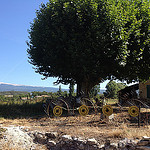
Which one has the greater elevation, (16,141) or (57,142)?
(57,142)

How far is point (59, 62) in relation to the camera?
59.1ft

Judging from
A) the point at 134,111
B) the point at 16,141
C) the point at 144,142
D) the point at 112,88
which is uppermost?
the point at 112,88

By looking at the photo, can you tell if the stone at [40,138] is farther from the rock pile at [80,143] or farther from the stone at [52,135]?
the stone at [52,135]

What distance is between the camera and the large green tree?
52.2 feet

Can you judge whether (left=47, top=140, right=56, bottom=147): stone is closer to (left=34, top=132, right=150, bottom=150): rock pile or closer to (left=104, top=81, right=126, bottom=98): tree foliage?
(left=34, top=132, right=150, bottom=150): rock pile

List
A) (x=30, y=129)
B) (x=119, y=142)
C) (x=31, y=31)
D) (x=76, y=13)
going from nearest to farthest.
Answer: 1. (x=119, y=142)
2. (x=30, y=129)
3. (x=76, y=13)
4. (x=31, y=31)

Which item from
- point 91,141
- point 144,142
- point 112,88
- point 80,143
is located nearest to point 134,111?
point 144,142

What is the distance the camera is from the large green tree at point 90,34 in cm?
1590

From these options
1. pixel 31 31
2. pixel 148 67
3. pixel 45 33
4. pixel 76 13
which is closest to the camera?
pixel 76 13

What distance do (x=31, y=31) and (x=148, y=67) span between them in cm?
1546

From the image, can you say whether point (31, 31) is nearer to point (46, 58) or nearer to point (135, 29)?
point (46, 58)

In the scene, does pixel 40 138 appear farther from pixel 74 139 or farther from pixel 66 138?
pixel 74 139

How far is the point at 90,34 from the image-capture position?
1630 cm

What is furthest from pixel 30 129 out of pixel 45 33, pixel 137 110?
pixel 45 33
